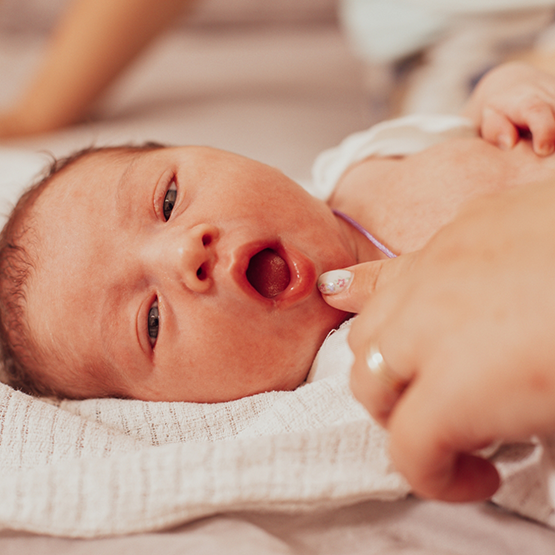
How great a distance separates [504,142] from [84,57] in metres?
1.48

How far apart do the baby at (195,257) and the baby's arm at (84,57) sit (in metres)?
1.04

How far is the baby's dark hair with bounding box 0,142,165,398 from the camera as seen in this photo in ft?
3.14

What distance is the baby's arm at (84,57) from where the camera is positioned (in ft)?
6.04

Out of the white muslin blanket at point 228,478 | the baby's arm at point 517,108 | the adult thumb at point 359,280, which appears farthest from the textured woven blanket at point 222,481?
the baby's arm at point 517,108

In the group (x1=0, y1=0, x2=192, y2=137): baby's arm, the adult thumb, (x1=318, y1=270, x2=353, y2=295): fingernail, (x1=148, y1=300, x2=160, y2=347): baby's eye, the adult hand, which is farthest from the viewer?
(x1=0, y1=0, x2=192, y2=137): baby's arm

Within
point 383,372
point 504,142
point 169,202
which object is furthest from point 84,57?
point 383,372

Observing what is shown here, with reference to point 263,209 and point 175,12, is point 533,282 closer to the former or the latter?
point 263,209

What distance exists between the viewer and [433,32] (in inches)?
67.6

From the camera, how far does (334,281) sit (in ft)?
2.67

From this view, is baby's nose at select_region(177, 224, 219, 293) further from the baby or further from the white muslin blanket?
the white muslin blanket

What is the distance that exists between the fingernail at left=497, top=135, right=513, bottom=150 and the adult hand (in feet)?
1.64

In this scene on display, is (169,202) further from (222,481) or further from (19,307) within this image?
(222,481)

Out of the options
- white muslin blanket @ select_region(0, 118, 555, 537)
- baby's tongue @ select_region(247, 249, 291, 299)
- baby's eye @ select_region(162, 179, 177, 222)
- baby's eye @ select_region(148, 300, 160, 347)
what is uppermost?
baby's eye @ select_region(162, 179, 177, 222)

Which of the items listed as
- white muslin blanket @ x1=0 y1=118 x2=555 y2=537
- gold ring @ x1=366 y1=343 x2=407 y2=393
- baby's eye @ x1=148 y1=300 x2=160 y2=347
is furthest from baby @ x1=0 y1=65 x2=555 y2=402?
gold ring @ x1=366 y1=343 x2=407 y2=393
